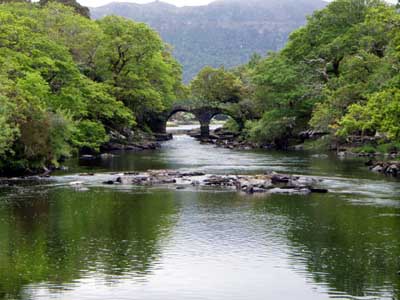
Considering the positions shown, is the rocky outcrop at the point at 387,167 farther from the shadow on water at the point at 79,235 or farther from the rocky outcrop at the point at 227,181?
the shadow on water at the point at 79,235

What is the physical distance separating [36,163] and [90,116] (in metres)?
26.6

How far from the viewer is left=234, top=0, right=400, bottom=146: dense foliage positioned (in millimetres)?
70375

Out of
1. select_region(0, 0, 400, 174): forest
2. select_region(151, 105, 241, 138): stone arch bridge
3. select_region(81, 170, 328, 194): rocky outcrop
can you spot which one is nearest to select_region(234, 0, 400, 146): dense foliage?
select_region(0, 0, 400, 174): forest

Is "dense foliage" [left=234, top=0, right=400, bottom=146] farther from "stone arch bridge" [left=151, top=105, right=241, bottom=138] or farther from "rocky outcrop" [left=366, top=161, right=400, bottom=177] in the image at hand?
"stone arch bridge" [left=151, top=105, right=241, bottom=138]

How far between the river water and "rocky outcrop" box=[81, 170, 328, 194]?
2004mm

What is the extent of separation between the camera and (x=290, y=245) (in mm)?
28531

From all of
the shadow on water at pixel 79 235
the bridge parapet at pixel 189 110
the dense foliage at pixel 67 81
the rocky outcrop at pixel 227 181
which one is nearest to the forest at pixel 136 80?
the dense foliage at pixel 67 81

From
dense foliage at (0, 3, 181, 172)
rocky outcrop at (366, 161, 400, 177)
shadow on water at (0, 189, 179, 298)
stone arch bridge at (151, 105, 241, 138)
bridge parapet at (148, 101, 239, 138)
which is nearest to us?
shadow on water at (0, 189, 179, 298)

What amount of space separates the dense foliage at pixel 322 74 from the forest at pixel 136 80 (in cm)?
14

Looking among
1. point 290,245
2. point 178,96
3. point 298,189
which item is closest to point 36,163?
point 298,189

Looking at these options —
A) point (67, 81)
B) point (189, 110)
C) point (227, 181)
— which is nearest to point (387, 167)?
point (227, 181)

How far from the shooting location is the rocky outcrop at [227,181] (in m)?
45.1

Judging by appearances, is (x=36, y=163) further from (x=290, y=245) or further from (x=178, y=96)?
(x=178, y=96)

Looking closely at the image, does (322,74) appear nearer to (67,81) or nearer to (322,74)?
(322,74)
